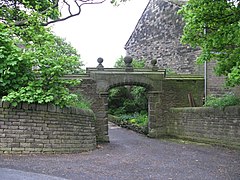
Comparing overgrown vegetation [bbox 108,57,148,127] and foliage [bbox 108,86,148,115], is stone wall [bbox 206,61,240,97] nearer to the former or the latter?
overgrown vegetation [bbox 108,57,148,127]

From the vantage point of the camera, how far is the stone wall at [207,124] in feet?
32.6

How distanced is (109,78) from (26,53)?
619 cm

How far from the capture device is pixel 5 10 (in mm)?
11828

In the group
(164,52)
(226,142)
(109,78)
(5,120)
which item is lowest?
(226,142)

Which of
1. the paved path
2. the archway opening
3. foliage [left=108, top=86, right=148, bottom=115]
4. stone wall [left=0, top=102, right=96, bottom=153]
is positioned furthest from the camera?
foliage [left=108, top=86, right=148, bottom=115]

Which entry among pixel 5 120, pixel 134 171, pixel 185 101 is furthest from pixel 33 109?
pixel 185 101

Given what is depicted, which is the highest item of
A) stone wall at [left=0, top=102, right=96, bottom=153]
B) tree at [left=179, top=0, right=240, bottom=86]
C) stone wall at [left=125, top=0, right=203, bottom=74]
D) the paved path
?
stone wall at [left=125, top=0, right=203, bottom=74]

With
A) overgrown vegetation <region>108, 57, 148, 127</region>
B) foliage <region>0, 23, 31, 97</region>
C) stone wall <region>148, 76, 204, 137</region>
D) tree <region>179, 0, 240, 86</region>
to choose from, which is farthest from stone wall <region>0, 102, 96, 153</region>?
overgrown vegetation <region>108, 57, 148, 127</region>

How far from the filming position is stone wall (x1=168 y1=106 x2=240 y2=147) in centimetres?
994

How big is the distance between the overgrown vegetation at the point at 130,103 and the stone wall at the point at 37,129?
379 inches

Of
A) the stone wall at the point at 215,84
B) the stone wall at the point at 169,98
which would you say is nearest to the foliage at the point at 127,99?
the stone wall at the point at 169,98

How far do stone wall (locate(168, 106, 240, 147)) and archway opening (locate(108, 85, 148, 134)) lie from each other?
3.46 m

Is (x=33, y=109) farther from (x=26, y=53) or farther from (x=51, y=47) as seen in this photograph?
(x=51, y=47)

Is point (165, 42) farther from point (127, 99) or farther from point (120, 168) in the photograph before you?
point (120, 168)
